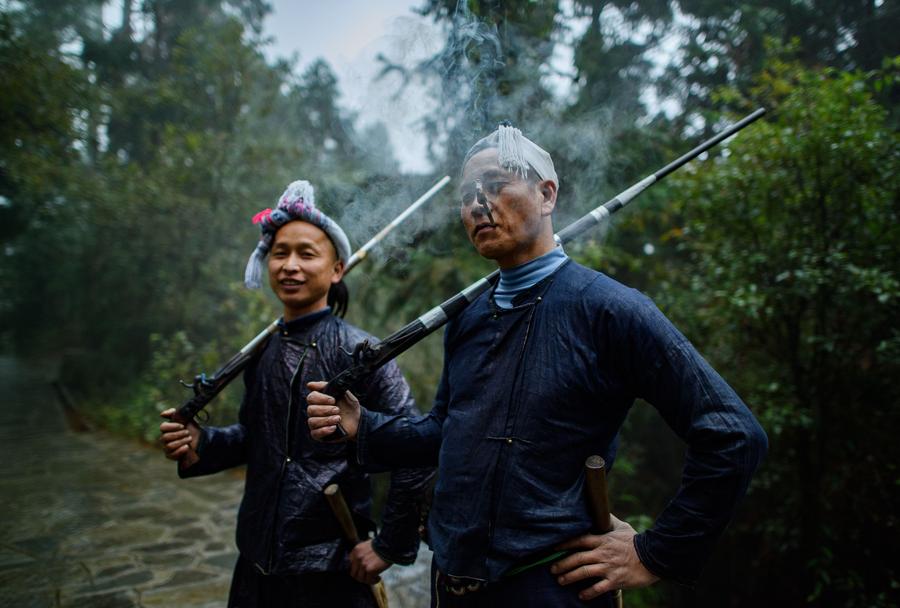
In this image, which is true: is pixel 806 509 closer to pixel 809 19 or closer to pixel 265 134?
pixel 809 19

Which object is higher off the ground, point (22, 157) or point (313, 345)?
point (22, 157)

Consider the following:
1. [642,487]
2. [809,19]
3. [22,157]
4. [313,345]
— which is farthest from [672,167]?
[22,157]

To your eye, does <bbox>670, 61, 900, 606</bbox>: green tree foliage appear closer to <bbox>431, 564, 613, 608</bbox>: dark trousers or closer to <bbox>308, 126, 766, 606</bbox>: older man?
<bbox>308, 126, 766, 606</bbox>: older man

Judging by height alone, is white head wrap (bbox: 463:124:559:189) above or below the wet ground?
above

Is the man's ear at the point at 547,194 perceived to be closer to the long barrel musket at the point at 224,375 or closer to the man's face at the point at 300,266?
the long barrel musket at the point at 224,375

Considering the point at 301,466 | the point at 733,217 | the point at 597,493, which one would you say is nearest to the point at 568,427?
the point at 597,493

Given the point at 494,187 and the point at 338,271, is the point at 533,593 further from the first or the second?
the point at 338,271

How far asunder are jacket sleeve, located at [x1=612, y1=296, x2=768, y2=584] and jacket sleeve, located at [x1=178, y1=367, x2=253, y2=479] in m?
1.71

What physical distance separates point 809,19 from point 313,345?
18.0 ft

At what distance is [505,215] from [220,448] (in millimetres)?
1623

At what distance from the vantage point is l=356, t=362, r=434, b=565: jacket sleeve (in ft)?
6.53

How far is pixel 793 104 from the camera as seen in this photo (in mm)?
3834

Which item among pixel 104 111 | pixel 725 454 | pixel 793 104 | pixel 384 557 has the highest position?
pixel 104 111

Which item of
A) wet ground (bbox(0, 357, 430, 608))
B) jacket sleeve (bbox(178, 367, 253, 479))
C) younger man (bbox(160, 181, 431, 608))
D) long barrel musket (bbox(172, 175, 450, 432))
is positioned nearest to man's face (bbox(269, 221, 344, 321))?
younger man (bbox(160, 181, 431, 608))
